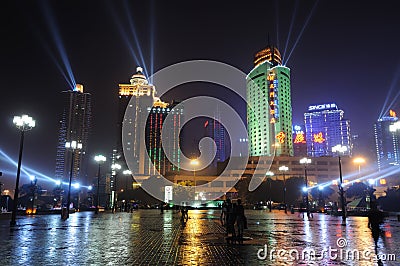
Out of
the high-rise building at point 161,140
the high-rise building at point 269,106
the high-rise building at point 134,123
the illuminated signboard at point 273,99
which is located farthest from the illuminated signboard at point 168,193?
the illuminated signboard at point 273,99

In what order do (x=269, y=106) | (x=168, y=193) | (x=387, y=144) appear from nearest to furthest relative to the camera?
(x=168, y=193)
(x=269, y=106)
(x=387, y=144)

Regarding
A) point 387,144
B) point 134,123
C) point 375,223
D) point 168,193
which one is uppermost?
point 134,123

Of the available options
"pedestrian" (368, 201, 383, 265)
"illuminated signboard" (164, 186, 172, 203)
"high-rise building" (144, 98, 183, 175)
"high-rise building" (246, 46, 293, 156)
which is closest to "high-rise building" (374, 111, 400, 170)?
"high-rise building" (246, 46, 293, 156)

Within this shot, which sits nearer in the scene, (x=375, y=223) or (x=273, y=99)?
(x=375, y=223)

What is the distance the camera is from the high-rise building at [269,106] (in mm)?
166875

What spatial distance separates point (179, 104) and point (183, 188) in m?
96.3

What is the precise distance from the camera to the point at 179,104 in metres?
180

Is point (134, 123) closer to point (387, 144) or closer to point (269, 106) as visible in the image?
point (269, 106)

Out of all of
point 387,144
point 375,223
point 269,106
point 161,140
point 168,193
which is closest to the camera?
point 375,223

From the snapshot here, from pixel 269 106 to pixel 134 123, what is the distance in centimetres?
6580

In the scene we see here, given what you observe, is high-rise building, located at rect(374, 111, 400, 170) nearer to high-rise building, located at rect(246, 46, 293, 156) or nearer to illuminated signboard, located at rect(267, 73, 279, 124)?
high-rise building, located at rect(246, 46, 293, 156)

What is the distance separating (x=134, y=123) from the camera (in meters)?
169

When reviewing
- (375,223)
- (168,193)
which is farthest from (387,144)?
(375,223)

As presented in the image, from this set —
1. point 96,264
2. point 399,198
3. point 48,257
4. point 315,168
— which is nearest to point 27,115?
point 48,257
